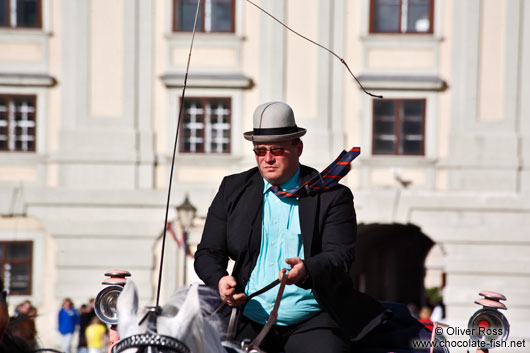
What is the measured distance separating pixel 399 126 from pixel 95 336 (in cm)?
791

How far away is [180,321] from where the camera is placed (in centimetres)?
385

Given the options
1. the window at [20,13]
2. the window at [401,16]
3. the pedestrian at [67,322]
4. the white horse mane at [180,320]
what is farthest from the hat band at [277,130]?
the window at [20,13]

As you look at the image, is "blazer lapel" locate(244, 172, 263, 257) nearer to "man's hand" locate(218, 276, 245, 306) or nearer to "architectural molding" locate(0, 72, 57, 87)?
"man's hand" locate(218, 276, 245, 306)

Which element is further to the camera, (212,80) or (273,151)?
(212,80)

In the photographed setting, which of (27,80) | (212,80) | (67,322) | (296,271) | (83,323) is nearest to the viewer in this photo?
(296,271)

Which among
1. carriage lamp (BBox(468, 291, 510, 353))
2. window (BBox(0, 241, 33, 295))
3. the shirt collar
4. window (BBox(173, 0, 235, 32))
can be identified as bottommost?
window (BBox(0, 241, 33, 295))

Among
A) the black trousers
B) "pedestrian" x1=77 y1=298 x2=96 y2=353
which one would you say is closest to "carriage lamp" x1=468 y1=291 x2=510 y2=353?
the black trousers

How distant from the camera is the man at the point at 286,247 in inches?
193

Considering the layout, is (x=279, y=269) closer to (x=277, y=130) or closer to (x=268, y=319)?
(x=268, y=319)

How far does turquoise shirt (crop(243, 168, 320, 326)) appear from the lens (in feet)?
16.2

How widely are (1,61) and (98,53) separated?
7.10 ft

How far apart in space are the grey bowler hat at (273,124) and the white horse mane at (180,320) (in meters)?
1.08

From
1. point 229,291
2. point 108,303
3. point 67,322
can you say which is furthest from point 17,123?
point 229,291

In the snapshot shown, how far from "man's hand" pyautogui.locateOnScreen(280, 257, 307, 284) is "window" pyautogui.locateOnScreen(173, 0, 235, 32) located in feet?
56.2
